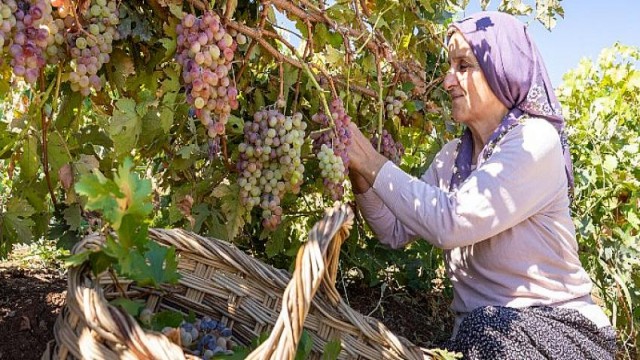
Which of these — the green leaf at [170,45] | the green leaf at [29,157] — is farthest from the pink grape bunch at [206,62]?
the green leaf at [29,157]

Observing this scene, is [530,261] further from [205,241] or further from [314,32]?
[205,241]

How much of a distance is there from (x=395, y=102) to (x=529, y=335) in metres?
0.75

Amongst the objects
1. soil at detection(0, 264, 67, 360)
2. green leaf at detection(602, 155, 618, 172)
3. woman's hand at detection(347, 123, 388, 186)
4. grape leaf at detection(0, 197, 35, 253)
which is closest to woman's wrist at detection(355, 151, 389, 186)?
woman's hand at detection(347, 123, 388, 186)

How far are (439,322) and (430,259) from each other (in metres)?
0.32

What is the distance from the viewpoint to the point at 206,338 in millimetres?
1265

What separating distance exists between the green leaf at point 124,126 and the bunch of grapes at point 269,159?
24 cm

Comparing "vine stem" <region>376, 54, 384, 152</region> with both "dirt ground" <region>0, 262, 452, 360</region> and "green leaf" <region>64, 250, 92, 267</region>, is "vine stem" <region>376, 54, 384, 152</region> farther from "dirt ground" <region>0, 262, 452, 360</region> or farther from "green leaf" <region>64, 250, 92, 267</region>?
"green leaf" <region>64, 250, 92, 267</region>

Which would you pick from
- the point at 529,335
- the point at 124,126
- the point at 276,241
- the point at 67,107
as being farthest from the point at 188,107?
the point at 529,335

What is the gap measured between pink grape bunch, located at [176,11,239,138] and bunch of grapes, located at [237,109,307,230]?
0.47ft

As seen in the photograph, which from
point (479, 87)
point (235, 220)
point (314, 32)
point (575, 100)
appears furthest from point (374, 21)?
point (575, 100)

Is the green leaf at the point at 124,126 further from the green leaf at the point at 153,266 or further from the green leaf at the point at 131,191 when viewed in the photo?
the green leaf at the point at 131,191

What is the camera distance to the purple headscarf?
1.92 metres

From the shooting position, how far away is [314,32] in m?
1.88

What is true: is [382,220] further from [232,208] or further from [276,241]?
[232,208]
